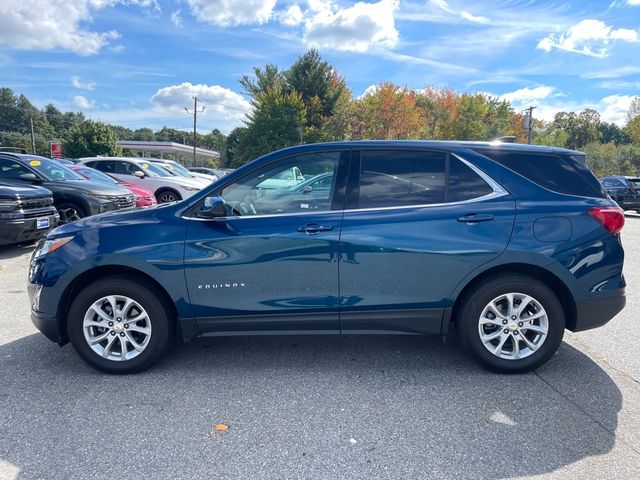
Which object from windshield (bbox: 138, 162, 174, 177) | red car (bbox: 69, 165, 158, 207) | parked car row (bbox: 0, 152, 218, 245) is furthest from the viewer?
windshield (bbox: 138, 162, 174, 177)

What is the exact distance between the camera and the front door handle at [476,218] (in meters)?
3.35

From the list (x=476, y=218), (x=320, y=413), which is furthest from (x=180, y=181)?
(x=320, y=413)

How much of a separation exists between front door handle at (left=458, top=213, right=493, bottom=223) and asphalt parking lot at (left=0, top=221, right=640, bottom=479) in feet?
3.98

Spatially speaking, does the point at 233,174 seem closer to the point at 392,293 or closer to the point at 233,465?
the point at 392,293

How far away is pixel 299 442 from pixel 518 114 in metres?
62.3

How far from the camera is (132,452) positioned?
2.56 m

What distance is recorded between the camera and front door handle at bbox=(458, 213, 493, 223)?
3.35 meters

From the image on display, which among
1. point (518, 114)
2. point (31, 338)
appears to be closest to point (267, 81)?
point (518, 114)

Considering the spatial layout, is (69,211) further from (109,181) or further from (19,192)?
(109,181)

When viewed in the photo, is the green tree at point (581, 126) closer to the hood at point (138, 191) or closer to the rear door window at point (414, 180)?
the hood at point (138, 191)

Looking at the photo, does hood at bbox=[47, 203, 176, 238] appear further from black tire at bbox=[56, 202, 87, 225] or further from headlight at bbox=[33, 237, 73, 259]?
black tire at bbox=[56, 202, 87, 225]

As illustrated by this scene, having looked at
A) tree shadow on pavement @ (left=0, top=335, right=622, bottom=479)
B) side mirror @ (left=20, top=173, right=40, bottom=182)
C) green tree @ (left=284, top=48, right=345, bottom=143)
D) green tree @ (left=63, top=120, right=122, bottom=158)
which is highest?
green tree @ (left=284, top=48, right=345, bottom=143)

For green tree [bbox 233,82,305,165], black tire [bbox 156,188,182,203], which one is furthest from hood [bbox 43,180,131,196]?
green tree [bbox 233,82,305,165]

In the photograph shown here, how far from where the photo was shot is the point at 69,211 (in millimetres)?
9133
